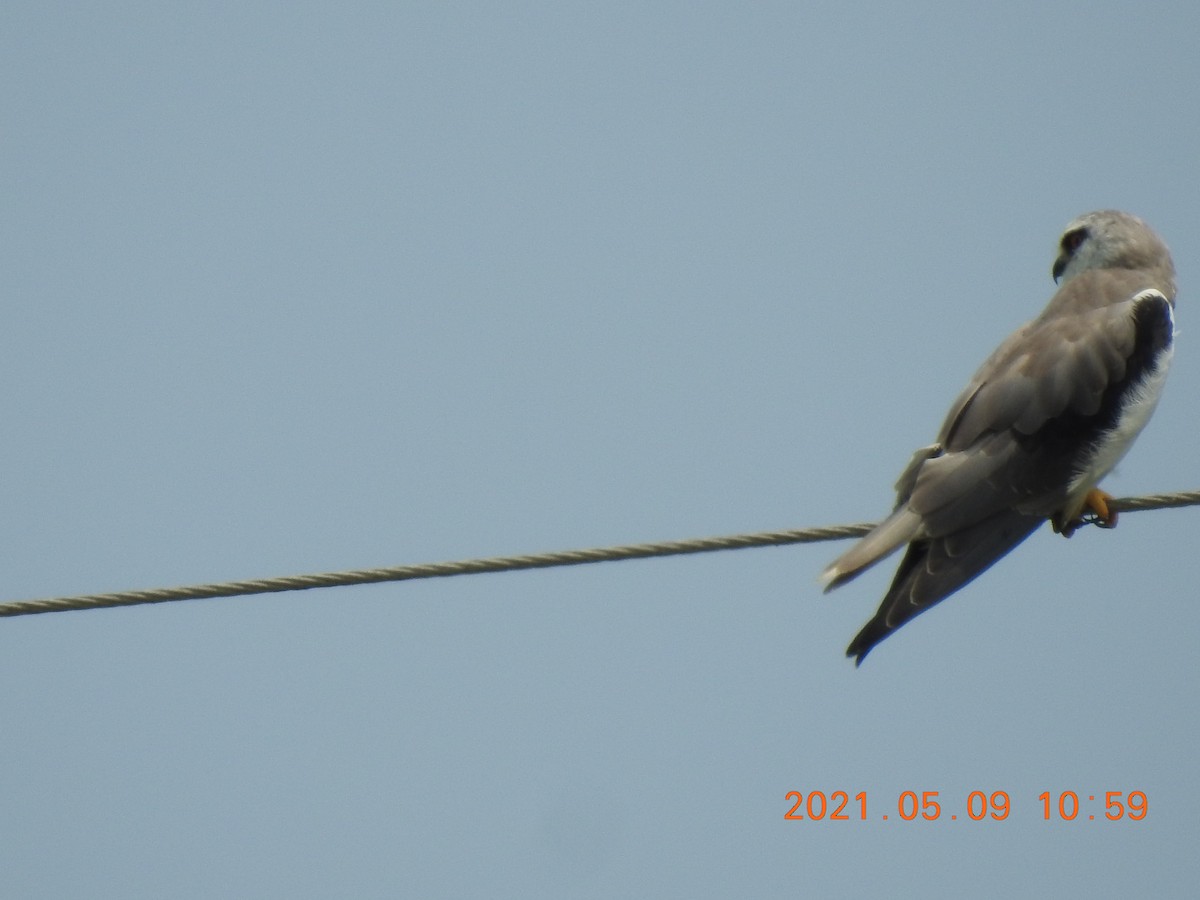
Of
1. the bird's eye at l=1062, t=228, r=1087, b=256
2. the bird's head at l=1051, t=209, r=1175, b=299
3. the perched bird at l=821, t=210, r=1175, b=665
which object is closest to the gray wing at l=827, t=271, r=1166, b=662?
the perched bird at l=821, t=210, r=1175, b=665

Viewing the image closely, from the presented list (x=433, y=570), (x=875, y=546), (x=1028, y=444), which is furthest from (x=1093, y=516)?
(x=433, y=570)

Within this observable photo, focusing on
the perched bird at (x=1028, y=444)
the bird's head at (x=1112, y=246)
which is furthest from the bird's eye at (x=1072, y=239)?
the perched bird at (x=1028, y=444)

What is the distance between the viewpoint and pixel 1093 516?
5.95 metres

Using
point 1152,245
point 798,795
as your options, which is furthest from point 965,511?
point 798,795

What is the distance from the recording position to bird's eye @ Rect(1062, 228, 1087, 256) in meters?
6.93

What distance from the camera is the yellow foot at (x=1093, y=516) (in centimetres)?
585

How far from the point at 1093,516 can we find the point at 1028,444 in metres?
0.51

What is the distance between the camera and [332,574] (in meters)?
4.47

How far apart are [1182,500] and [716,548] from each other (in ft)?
4.78

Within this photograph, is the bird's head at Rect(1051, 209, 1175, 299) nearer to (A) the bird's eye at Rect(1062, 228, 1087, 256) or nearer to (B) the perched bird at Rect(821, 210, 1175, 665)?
(A) the bird's eye at Rect(1062, 228, 1087, 256)

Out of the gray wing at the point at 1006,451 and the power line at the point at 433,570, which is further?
the gray wing at the point at 1006,451

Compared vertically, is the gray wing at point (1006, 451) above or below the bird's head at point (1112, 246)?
below

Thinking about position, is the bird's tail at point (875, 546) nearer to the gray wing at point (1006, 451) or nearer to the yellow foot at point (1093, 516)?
the gray wing at point (1006, 451)

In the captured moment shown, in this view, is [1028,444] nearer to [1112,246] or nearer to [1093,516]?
[1093,516]
